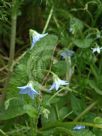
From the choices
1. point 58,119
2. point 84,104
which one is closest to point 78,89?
point 84,104

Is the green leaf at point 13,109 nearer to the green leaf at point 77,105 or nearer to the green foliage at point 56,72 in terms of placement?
the green foliage at point 56,72

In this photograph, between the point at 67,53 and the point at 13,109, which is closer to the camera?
the point at 13,109

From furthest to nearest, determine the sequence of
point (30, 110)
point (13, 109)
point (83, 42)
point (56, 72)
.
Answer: point (83, 42), point (56, 72), point (13, 109), point (30, 110)

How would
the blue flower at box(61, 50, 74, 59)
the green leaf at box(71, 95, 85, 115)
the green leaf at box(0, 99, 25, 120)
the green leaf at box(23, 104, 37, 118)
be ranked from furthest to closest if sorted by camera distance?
the blue flower at box(61, 50, 74, 59) < the green leaf at box(71, 95, 85, 115) < the green leaf at box(0, 99, 25, 120) < the green leaf at box(23, 104, 37, 118)

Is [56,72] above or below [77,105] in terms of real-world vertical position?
above

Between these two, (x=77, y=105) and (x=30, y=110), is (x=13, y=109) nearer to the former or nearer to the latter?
(x=30, y=110)

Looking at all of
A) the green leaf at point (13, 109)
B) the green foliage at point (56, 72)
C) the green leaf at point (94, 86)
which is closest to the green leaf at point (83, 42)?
the green foliage at point (56, 72)

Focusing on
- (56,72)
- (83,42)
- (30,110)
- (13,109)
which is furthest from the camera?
(83,42)

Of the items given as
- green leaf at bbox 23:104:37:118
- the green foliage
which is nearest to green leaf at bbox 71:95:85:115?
the green foliage

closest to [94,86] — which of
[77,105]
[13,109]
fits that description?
[77,105]

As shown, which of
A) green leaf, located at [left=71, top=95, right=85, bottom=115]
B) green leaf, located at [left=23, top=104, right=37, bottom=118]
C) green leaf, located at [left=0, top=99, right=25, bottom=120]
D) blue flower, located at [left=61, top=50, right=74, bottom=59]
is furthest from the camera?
blue flower, located at [left=61, top=50, right=74, bottom=59]

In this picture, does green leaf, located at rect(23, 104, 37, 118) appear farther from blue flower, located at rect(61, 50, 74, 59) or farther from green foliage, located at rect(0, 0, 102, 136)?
blue flower, located at rect(61, 50, 74, 59)

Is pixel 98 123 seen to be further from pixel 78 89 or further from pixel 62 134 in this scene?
pixel 78 89
